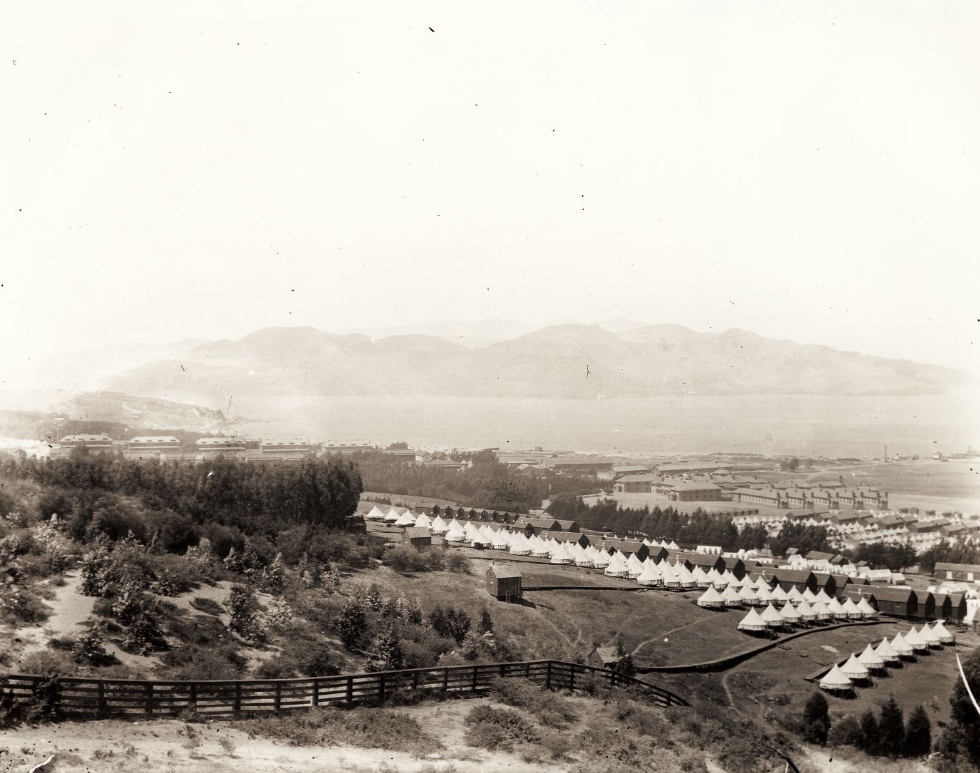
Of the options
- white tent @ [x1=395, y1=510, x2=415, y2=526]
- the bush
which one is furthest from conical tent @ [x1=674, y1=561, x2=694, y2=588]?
the bush

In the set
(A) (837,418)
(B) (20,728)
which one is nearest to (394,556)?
(B) (20,728)

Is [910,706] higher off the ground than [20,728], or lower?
lower

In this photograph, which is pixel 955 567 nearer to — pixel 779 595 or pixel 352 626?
pixel 779 595

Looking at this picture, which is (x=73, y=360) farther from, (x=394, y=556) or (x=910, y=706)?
(x=910, y=706)

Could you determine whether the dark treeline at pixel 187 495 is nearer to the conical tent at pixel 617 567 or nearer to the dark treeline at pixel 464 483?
the dark treeline at pixel 464 483

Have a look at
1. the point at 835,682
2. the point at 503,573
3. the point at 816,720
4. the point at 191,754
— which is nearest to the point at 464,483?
the point at 503,573

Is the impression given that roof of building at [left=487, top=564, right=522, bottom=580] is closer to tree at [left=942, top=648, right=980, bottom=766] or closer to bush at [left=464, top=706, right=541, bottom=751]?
bush at [left=464, top=706, right=541, bottom=751]
